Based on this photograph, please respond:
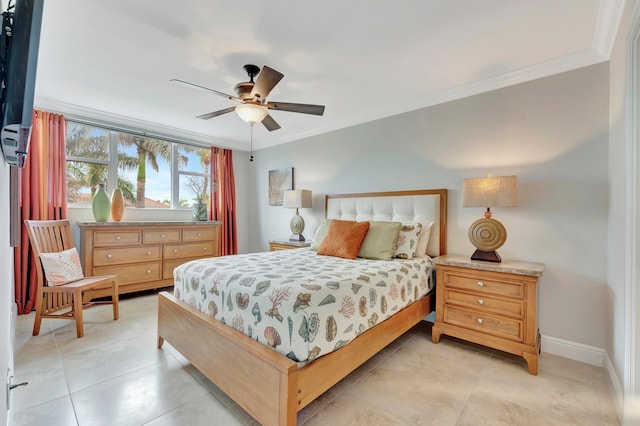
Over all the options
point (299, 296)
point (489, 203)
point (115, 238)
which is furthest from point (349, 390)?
point (115, 238)

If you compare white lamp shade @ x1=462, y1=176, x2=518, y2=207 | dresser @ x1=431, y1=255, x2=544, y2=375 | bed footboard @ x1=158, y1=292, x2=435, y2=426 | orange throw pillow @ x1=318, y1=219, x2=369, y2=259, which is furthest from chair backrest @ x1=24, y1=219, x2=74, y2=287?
white lamp shade @ x1=462, y1=176, x2=518, y2=207

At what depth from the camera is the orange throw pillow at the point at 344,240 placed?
8.90ft

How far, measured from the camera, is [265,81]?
2119 mm

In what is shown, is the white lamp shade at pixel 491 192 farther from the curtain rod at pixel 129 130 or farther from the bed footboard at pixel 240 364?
the curtain rod at pixel 129 130

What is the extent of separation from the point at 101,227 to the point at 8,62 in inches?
126

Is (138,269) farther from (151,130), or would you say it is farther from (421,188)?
(421,188)

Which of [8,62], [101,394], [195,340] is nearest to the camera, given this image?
[8,62]

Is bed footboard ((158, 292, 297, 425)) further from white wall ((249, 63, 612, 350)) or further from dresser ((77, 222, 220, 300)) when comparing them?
white wall ((249, 63, 612, 350))

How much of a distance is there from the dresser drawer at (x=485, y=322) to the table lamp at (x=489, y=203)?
0.48 meters

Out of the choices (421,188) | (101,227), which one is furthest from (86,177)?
(421,188)

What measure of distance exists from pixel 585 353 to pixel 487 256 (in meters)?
1.00

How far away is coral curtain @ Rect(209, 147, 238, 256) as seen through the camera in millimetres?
4910

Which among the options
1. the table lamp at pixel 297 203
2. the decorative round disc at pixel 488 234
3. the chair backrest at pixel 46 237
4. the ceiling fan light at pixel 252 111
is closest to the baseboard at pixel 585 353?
the decorative round disc at pixel 488 234

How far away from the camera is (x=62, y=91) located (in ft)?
10.0
